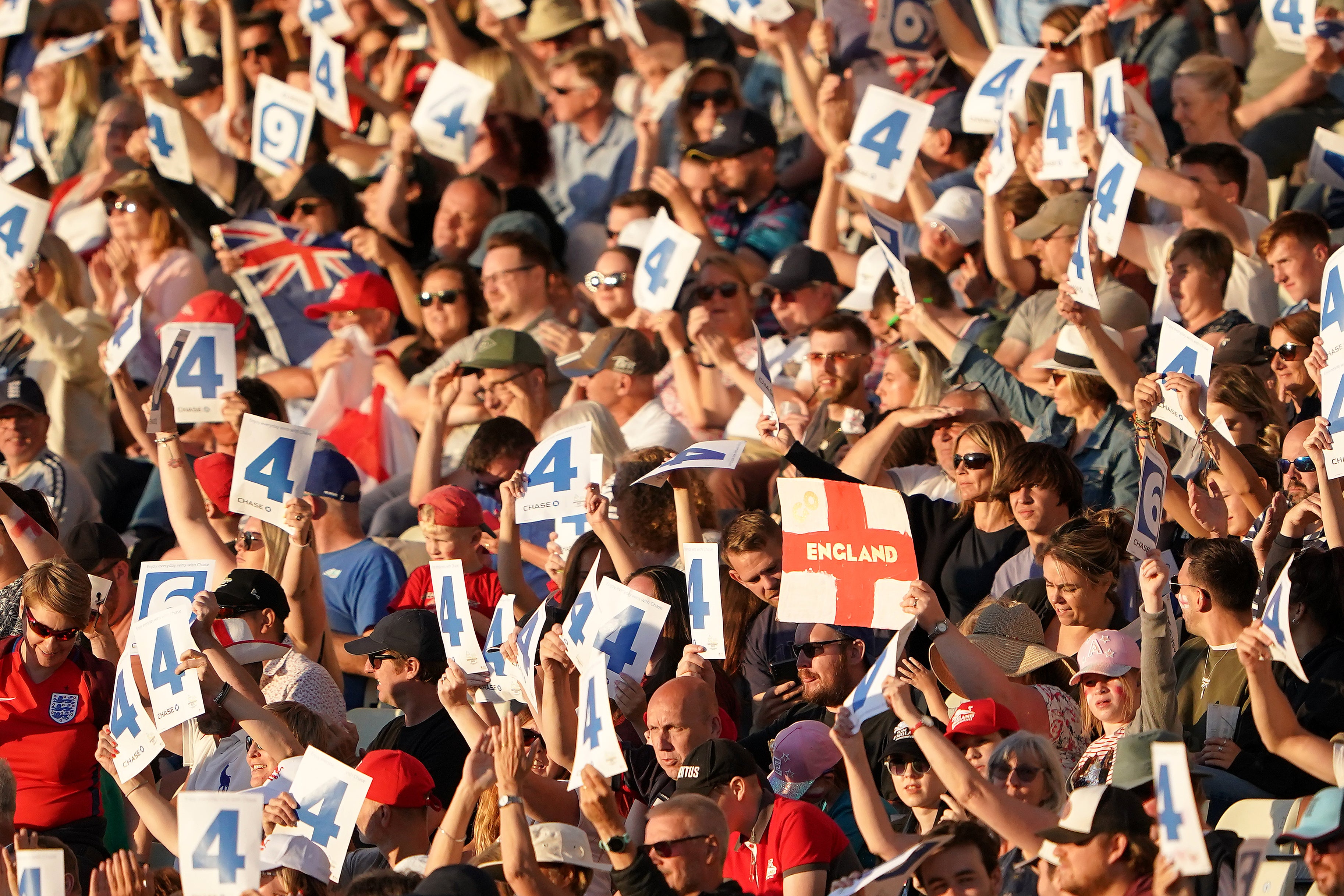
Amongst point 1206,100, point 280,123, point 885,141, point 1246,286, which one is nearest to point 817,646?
point 1246,286

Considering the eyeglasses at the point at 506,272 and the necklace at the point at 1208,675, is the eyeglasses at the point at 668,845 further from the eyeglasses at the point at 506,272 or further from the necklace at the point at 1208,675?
the eyeglasses at the point at 506,272

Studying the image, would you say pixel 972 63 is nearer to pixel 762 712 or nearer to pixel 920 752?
pixel 762 712

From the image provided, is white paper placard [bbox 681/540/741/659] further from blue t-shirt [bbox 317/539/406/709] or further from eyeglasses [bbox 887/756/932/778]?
blue t-shirt [bbox 317/539/406/709]

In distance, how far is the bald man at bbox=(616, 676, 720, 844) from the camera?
6.26 meters

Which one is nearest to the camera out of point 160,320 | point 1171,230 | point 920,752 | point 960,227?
point 920,752

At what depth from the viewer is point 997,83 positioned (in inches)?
384

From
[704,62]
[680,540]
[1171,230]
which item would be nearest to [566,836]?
[680,540]

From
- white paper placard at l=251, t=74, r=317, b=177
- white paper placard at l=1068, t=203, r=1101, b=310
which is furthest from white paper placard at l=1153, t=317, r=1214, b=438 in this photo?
white paper placard at l=251, t=74, r=317, b=177

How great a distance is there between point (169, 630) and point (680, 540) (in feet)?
5.57

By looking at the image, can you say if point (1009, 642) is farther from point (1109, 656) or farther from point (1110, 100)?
point (1110, 100)

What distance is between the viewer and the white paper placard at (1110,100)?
898cm

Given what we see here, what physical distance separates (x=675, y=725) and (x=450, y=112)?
542 cm

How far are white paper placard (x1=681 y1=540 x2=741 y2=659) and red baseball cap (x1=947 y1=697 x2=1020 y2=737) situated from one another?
3.21 ft

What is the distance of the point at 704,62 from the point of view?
11.0 meters
